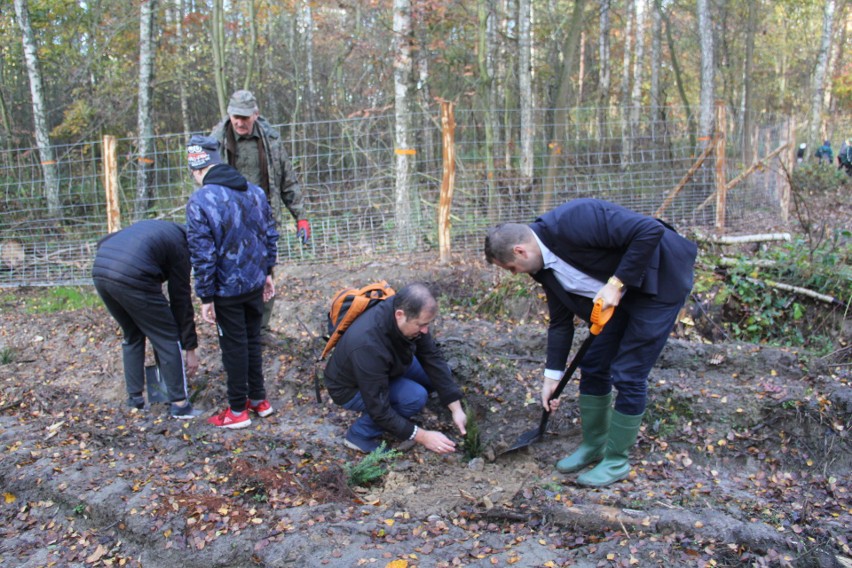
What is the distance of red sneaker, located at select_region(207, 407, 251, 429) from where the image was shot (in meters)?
3.86

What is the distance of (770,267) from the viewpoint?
5441 mm

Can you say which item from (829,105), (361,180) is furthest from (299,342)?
(829,105)

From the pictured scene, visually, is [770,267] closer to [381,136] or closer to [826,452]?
[826,452]

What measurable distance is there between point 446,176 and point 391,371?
354 cm

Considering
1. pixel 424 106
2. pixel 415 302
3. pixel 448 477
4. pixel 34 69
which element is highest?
pixel 34 69

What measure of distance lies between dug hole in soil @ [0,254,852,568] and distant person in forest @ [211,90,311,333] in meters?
1.16

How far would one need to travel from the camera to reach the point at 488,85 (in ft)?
34.3


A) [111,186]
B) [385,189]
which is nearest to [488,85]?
[385,189]

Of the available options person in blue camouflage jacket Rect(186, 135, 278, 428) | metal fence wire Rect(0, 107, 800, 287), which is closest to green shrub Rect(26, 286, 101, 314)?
metal fence wire Rect(0, 107, 800, 287)

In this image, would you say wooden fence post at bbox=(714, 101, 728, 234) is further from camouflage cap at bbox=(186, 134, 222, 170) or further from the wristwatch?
camouflage cap at bbox=(186, 134, 222, 170)

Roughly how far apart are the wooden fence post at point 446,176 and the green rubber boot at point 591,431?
11.7 feet

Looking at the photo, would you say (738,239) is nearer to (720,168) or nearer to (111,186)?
(720,168)

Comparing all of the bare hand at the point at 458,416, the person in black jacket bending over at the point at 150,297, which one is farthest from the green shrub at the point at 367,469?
the person in black jacket bending over at the point at 150,297

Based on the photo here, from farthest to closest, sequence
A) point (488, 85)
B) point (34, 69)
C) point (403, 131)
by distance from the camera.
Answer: point (488, 85) → point (34, 69) → point (403, 131)
